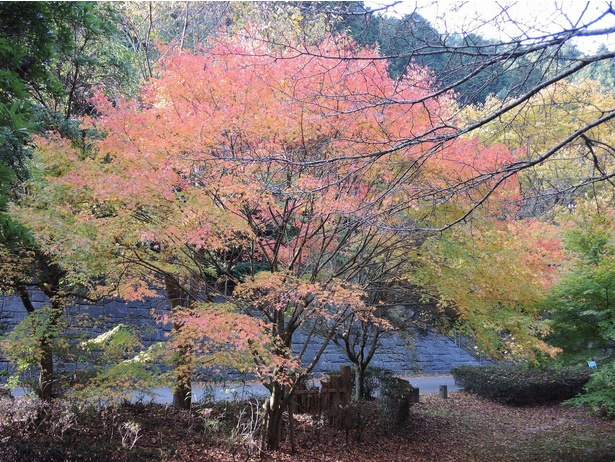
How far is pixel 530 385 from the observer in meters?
16.7

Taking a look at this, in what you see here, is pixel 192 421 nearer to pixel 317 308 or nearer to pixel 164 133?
pixel 317 308

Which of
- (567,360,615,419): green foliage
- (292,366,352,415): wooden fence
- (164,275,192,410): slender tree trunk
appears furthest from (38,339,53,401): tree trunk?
(567,360,615,419): green foliage

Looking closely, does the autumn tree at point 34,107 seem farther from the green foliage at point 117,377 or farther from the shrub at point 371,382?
the shrub at point 371,382

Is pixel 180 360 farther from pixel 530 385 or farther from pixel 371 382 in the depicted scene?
pixel 530 385

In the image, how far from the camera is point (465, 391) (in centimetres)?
1845

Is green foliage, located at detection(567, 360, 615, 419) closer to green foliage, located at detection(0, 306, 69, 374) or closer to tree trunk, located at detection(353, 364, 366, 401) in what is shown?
tree trunk, located at detection(353, 364, 366, 401)

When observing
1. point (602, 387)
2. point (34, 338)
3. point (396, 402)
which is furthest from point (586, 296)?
point (34, 338)

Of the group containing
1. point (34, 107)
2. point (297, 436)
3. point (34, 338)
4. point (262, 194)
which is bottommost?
point (297, 436)

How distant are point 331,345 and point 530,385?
24.1 feet

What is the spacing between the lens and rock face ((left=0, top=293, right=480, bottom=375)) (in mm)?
14727

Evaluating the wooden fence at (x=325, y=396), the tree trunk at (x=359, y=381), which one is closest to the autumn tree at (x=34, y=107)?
the wooden fence at (x=325, y=396)

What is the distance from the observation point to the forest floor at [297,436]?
22.2 ft

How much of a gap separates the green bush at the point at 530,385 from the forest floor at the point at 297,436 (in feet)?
6.92

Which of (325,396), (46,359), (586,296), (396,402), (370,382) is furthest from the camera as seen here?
(370,382)
